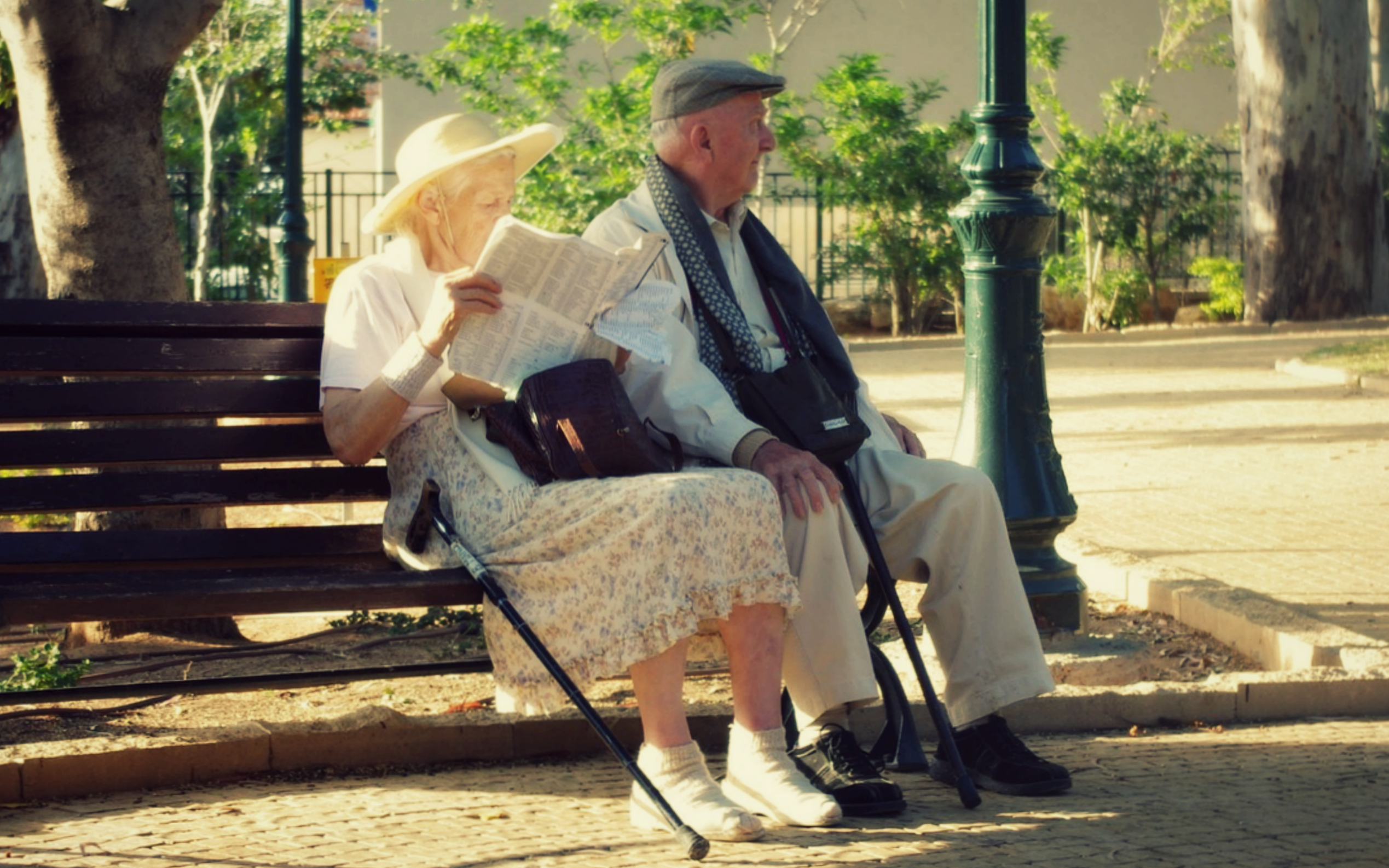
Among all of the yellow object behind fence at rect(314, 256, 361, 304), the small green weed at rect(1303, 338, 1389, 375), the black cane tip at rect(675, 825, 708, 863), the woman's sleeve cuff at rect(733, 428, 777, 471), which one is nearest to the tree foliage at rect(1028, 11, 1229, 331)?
the small green weed at rect(1303, 338, 1389, 375)

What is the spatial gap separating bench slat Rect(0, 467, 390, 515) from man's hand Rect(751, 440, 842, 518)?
100cm

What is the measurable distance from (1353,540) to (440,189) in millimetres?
4392

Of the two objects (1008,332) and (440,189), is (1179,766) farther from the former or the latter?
(440,189)

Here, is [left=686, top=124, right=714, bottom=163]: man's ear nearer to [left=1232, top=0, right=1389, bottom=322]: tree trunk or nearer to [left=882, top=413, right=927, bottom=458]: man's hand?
[left=882, top=413, right=927, bottom=458]: man's hand

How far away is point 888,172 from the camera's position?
708 inches

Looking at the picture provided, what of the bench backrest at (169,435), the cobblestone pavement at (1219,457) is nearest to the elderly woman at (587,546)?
A: the bench backrest at (169,435)

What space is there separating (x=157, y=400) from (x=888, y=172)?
47.5ft

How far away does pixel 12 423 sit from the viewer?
409 centimetres

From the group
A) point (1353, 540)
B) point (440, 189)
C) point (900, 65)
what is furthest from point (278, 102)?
Answer: point (440, 189)

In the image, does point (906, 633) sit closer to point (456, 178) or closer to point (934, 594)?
point (934, 594)

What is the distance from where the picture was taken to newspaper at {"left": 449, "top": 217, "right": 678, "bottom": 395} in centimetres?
365

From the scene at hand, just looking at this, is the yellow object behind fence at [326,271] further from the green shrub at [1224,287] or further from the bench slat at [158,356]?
the green shrub at [1224,287]

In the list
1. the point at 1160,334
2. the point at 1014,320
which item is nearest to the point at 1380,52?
the point at 1160,334

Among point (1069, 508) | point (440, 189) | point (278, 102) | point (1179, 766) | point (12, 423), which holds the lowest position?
point (1179, 766)
